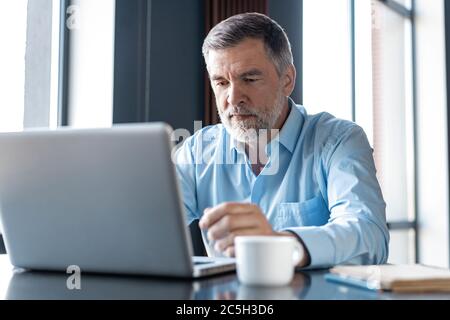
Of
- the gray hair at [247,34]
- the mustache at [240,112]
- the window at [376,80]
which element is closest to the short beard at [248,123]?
the mustache at [240,112]

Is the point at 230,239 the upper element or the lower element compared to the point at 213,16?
lower

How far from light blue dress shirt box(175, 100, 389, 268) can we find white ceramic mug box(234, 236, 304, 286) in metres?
0.29

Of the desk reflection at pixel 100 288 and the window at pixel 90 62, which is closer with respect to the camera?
the desk reflection at pixel 100 288

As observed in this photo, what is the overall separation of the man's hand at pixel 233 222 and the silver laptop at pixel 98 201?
0.20 ft

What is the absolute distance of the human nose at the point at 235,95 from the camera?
1.81m

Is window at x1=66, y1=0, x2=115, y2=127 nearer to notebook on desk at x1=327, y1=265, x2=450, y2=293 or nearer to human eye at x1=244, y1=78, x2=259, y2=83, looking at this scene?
human eye at x1=244, y1=78, x2=259, y2=83

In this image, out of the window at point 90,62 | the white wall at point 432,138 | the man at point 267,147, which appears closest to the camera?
the man at point 267,147

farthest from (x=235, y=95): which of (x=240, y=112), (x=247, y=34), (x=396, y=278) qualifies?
(x=396, y=278)

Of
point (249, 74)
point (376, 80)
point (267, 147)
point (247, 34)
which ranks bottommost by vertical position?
point (267, 147)

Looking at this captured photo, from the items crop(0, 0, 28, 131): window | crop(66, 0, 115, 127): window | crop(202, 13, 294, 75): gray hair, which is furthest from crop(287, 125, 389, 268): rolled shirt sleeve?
crop(0, 0, 28, 131): window

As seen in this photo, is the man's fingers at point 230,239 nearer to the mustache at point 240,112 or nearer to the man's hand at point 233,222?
the man's hand at point 233,222

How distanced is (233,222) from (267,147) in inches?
32.7

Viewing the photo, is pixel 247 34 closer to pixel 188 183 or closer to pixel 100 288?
pixel 188 183

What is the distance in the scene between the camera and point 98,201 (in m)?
0.98
